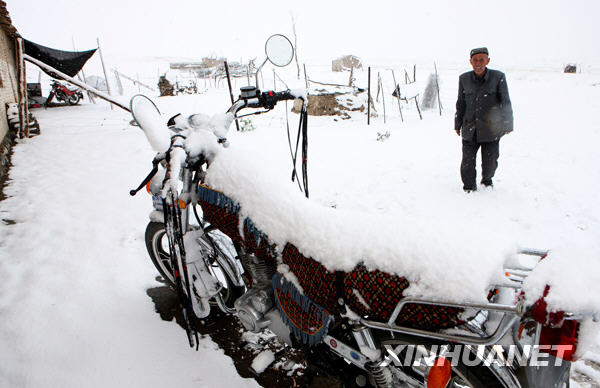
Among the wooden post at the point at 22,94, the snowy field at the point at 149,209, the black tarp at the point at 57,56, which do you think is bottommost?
the snowy field at the point at 149,209

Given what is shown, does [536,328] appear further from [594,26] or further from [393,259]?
[594,26]

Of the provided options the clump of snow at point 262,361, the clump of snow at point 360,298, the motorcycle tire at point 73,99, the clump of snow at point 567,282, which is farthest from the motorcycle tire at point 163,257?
the motorcycle tire at point 73,99

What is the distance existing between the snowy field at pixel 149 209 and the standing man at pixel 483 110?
59 cm

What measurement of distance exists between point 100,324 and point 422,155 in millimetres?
5987

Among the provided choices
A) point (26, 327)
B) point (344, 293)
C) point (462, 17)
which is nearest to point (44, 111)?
point (26, 327)

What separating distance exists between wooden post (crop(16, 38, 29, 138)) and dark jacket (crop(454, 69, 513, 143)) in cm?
894

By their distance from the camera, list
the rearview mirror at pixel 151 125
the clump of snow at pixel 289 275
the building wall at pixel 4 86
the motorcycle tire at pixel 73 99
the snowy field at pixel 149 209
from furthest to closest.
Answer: the motorcycle tire at pixel 73 99, the building wall at pixel 4 86, the snowy field at pixel 149 209, the rearview mirror at pixel 151 125, the clump of snow at pixel 289 275

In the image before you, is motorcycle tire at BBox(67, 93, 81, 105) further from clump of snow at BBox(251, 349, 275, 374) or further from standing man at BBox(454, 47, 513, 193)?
clump of snow at BBox(251, 349, 275, 374)

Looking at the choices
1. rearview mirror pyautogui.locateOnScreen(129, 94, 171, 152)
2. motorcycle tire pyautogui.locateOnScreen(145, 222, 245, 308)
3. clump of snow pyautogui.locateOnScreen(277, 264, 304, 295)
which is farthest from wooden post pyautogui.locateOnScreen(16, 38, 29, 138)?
clump of snow pyautogui.locateOnScreen(277, 264, 304, 295)

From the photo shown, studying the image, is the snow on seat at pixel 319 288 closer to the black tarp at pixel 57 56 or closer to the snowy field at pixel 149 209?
the snowy field at pixel 149 209

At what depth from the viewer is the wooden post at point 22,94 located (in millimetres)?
7133

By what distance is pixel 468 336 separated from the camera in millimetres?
1090

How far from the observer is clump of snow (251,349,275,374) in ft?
6.78

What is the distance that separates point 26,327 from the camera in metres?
2.40
